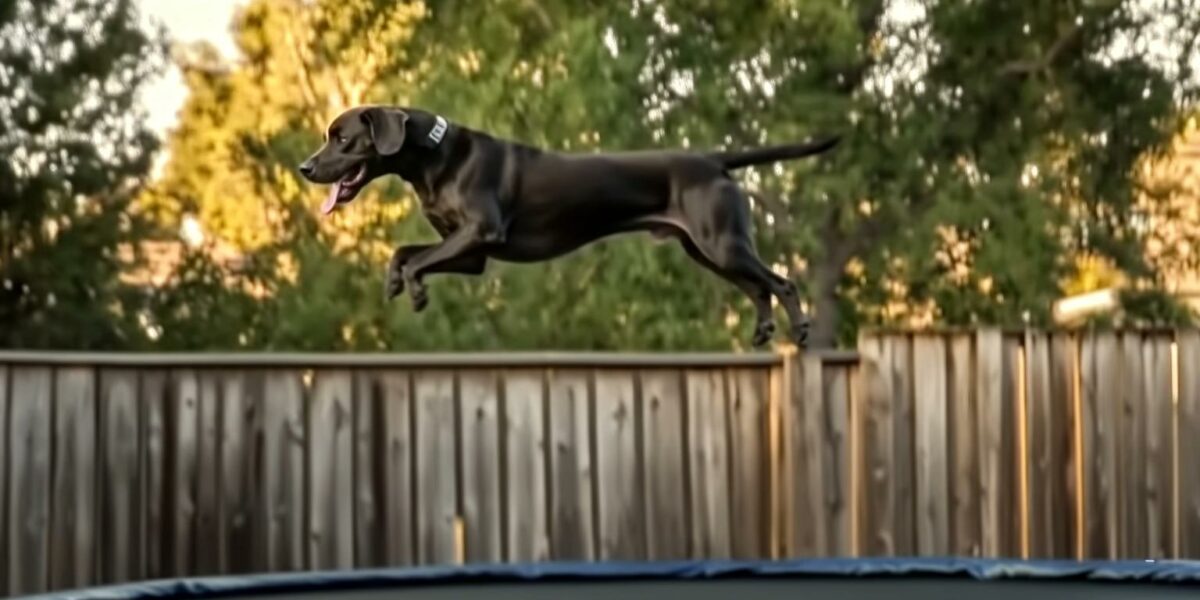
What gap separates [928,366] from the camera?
3.68 meters

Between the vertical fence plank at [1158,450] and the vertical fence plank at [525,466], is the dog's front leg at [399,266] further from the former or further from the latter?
the vertical fence plank at [1158,450]

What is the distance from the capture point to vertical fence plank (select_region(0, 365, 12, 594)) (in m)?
3.42

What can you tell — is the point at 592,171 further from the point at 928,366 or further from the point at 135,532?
the point at 135,532

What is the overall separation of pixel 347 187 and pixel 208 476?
74 cm

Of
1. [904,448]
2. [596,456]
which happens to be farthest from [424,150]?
[904,448]

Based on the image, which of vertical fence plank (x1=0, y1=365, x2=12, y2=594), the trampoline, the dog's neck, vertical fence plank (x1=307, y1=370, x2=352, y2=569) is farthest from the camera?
vertical fence plank (x1=307, y1=370, x2=352, y2=569)

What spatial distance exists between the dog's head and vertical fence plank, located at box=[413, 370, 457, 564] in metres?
0.52

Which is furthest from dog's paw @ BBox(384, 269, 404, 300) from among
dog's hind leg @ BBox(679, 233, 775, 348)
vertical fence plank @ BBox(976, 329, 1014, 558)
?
vertical fence plank @ BBox(976, 329, 1014, 558)

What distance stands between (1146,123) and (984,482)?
1934mm

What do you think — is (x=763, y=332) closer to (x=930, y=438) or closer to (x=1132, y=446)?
(x=930, y=438)

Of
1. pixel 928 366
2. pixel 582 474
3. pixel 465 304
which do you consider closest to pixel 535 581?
pixel 582 474

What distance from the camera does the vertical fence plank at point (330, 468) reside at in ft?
11.6

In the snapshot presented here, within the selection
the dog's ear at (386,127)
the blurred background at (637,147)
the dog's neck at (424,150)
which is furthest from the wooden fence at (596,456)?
the blurred background at (637,147)

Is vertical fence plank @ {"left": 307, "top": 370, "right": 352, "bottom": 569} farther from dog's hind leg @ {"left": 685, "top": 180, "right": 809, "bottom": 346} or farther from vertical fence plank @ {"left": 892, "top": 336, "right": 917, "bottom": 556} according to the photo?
vertical fence plank @ {"left": 892, "top": 336, "right": 917, "bottom": 556}
